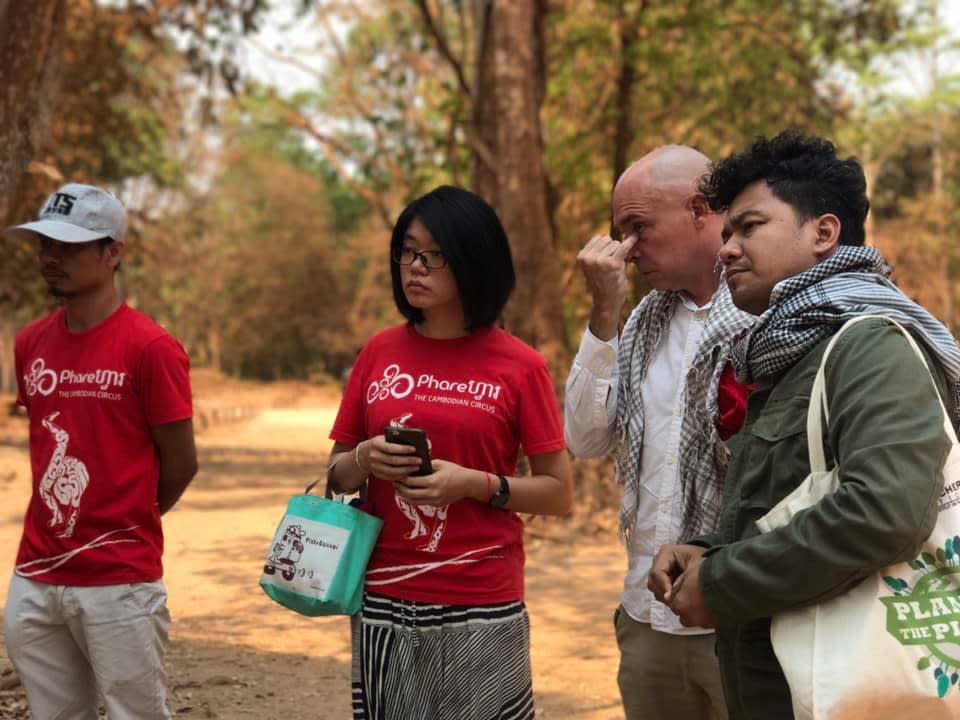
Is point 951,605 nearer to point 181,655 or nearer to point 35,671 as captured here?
point 35,671

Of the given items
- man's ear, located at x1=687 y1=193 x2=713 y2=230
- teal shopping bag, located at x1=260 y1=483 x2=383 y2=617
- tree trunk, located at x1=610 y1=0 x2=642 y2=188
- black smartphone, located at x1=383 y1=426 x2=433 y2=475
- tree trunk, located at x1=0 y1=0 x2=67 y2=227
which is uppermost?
tree trunk, located at x1=610 y1=0 x2=642 y2=188

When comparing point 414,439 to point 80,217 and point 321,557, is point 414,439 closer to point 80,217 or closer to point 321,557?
point 321,557

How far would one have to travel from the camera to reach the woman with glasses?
3.13m

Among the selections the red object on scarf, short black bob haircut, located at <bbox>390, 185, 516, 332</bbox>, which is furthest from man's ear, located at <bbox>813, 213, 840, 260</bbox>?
short black bob haircut, located at <bbox>390, 185, 516, 332</bbox>

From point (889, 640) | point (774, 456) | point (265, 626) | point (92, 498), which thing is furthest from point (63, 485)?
point (265, 626)

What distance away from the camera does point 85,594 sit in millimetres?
3484

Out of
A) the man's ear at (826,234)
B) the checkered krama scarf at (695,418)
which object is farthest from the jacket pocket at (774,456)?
the checkered krama scarf at (695,418)

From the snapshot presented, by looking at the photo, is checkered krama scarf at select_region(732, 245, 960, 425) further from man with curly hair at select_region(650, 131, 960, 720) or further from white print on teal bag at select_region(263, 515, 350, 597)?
white print on teal bag at select_region(263, 515, 350, 597)

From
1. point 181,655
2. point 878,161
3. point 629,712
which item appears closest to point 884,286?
point 629,712

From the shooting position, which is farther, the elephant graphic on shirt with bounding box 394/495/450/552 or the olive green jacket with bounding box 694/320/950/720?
the elephant graphic on shirt with bounding box 394/495/450/552

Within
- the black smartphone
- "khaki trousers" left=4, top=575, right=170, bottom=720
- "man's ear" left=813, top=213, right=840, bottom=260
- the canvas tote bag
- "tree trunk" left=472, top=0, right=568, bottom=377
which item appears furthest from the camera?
"tree trunk" left=472, top=0, right=568, bottom=377

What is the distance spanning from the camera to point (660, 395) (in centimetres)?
321

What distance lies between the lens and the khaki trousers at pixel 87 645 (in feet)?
11.5

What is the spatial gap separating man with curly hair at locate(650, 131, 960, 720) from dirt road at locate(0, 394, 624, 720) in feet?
12.7
